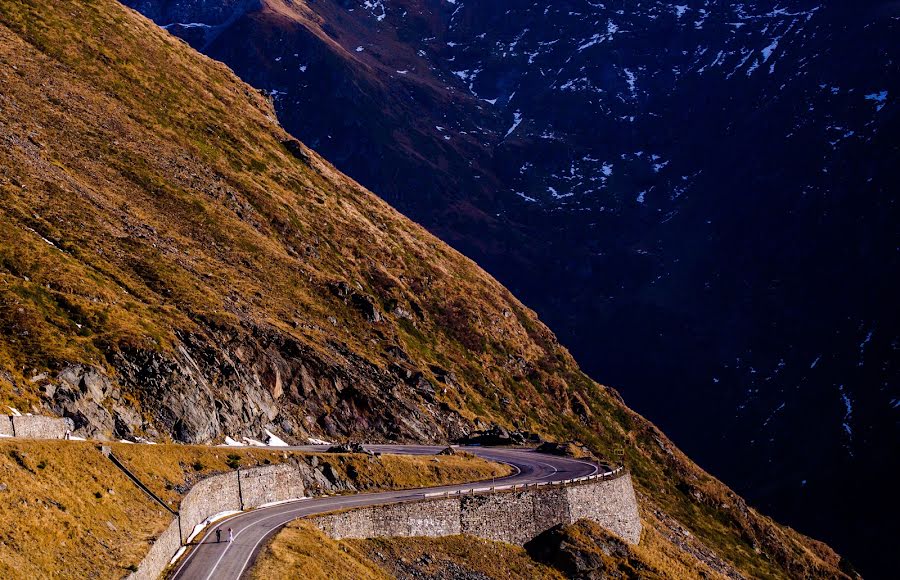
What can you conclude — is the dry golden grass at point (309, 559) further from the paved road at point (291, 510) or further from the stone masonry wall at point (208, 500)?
the stone masonry wall at point (208, 500)

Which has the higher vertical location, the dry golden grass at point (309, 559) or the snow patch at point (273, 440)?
the dry golden grass at point (309, 559)

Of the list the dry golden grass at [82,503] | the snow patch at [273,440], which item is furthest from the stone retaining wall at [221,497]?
the snow patch at [273,440]

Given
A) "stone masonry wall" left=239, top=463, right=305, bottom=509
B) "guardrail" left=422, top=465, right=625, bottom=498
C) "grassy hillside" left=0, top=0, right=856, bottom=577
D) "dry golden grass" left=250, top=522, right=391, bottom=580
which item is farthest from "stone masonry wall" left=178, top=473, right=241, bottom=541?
"guardrail" left=422, top=465, right=625, bottom=498

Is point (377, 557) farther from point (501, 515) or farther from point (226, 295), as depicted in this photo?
point (226, 295)

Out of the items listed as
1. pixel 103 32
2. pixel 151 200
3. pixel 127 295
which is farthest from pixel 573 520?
pixel 103 32

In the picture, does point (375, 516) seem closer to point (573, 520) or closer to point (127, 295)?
point (573, 520)

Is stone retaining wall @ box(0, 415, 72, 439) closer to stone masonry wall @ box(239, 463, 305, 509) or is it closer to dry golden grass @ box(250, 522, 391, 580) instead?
stone masonry wall @ box(239, 463, 305, 509)

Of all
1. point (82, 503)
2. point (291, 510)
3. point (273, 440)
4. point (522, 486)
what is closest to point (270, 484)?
point (291, 510)
